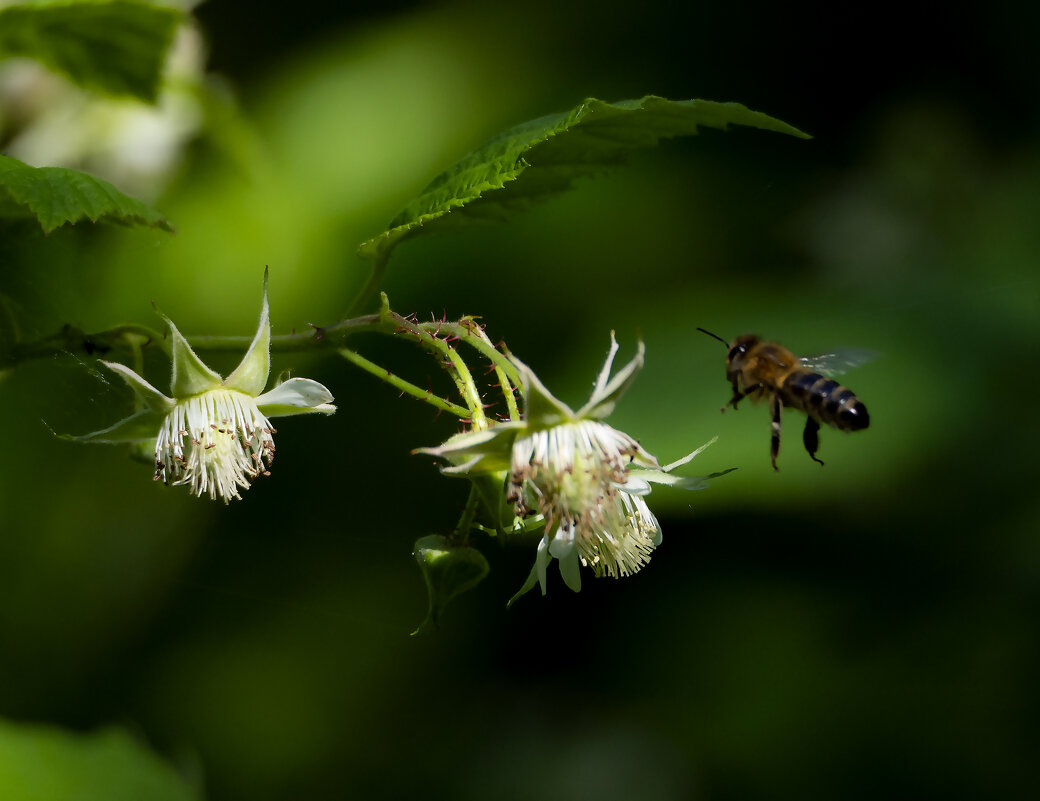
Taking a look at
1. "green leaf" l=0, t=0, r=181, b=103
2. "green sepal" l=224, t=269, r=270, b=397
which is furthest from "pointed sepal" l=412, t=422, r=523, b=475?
"green leaf" l=0, t=0, r=181, b=103

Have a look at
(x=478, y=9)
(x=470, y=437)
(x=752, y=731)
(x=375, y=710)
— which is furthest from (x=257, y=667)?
(x=478, y=9)

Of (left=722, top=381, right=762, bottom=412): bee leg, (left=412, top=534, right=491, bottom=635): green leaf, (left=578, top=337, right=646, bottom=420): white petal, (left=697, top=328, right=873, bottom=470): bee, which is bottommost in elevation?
(left=412, top=534, right=491, bottom=635): green leaf

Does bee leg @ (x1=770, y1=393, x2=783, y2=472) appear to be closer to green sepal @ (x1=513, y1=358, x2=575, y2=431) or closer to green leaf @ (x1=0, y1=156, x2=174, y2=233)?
green sepal @ (x1=513, y1=358, x2=575, y2=431)

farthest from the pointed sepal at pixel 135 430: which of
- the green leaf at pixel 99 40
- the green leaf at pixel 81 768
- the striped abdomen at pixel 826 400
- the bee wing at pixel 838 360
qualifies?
the bee wing at pixel 838 360

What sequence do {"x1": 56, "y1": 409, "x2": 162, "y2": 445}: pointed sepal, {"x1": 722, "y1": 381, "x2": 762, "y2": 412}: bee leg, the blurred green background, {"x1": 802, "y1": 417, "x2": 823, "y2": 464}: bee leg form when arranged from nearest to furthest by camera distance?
{"x1": 56, "y1": 409, "x2": 162, "y2": 445}: pointed sepal < {"x1": 802, "y1": 417, "x2": 823, "y2": 464}: bee leg < {"x1": 722, "y1": 381, "x2": 762, "y2": 412}: bee leg < the blurred green background

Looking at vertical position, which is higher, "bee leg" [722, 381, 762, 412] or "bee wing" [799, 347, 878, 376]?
"bee wing" [799, 347, 878, 376]

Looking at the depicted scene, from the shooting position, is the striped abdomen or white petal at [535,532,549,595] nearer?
white petal at [535,532,549,595]

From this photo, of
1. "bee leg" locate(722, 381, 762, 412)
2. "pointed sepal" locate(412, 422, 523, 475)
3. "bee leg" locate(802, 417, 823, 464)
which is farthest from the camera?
"bee leg" locate(722, 381, 762, 412)
